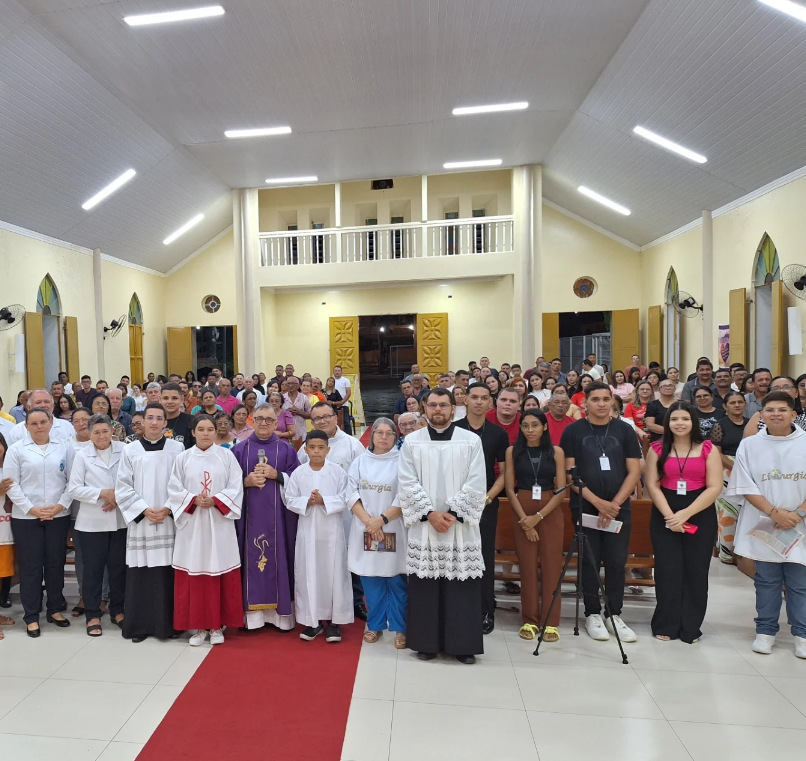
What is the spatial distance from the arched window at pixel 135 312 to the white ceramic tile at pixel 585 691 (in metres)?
13.4

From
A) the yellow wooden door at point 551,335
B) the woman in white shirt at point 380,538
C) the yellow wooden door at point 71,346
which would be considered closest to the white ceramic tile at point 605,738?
the woman in white shirt at point 380,538

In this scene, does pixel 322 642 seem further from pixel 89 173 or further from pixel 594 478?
pixel 89 173

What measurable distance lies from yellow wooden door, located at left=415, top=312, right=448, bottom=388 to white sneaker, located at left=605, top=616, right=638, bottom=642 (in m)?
10.8

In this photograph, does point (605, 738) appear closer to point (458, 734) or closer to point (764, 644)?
point (458, 734)

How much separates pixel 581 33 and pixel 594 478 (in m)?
6.53

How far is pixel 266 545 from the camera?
395 centimetres

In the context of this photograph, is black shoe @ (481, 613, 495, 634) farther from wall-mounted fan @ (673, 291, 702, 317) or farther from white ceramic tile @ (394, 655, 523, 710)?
wall-mounted fan @ (673, 291, 702, 317)

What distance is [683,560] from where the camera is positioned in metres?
3.82

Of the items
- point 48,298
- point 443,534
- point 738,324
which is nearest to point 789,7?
point 738,324

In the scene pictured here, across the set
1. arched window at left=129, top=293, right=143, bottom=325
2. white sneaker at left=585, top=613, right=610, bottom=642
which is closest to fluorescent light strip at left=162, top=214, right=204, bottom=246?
arched window at left=129, top=293, right=143, bottom=325

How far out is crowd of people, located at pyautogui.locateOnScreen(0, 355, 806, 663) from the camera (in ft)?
11.8

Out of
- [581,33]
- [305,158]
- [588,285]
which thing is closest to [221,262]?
[305,158]

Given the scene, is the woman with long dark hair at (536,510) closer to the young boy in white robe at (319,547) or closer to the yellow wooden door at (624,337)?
the young boy in white robe at (319,547)

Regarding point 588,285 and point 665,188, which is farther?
point 588,285
